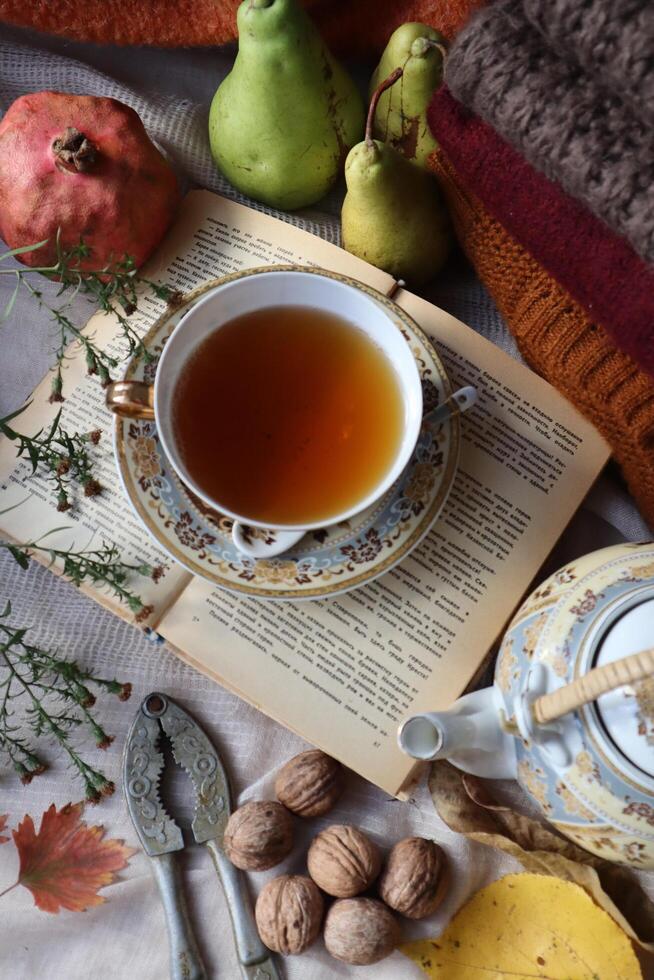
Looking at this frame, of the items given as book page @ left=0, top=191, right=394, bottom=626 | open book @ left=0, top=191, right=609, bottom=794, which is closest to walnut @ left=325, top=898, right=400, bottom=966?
open book @ left=0, top=191, right=609, bottom=794

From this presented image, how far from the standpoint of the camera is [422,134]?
883mm

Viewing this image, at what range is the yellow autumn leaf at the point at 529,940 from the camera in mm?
789

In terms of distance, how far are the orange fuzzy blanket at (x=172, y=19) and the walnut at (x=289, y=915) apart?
2.98ft

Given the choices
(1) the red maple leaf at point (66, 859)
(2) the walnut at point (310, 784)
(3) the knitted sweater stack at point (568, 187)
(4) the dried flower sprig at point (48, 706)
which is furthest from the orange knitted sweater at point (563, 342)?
(1) the red maple leaf at point (66, 859)

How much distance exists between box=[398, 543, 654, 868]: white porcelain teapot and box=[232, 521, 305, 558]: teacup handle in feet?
0.64

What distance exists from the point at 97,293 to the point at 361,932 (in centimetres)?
68

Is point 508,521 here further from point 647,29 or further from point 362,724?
point 647,29

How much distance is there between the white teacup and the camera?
2.38 feet

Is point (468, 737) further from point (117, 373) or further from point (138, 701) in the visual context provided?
point (117, 373)

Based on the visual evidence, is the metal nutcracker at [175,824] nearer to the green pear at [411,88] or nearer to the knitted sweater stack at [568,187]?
the knitted sweater stack at [568,187]

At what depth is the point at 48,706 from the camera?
89cm

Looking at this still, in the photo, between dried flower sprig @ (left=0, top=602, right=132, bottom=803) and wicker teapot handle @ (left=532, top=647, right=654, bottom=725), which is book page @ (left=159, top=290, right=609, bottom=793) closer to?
dried flower sprig @ (left=0, top=602, right=132, bottom=803)

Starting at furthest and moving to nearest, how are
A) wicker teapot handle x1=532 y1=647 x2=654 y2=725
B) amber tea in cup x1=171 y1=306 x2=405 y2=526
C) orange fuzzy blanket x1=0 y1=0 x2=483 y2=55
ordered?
orange fuzzy blanket x1=0 y1=0 x2=483 y2=55
amber tea in cup x1=171 y1=306 x2=405 y2=526
wicker teapot handle x1=532 y1=647 x2=654 y2=725

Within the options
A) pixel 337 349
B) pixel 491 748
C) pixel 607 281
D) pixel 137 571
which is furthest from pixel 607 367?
pixel 137 571
